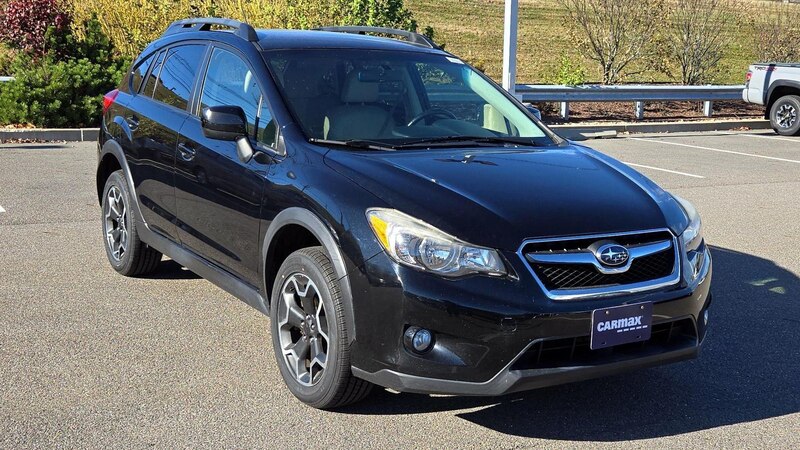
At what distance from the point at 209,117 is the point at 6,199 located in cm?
536

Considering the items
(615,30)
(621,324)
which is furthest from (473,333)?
(615,30)

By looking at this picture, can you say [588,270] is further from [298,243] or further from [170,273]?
[170,273]

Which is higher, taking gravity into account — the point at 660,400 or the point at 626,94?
the point at 660,400

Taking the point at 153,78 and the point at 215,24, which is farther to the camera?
the point at 153,78

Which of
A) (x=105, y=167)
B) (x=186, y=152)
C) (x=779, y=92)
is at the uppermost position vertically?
(x=186, y=152)

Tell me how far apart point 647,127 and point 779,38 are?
8513 mm

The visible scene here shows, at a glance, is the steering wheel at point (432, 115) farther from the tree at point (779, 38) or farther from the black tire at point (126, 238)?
the tree at point (779, 38)

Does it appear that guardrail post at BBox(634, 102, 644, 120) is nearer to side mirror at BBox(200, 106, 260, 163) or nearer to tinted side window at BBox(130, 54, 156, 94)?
tinted side window at BBox(130, 54, 156, 94)

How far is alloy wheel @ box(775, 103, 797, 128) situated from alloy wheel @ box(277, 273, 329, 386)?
1561 centimetres

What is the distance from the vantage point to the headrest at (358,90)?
5211 mm

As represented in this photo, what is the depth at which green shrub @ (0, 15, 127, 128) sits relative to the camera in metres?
14.3

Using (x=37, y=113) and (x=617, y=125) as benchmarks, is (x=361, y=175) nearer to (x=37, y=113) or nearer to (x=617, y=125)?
(x=37, y=113)

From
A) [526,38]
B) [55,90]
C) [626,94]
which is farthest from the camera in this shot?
[526,38]

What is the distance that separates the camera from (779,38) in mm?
24500
